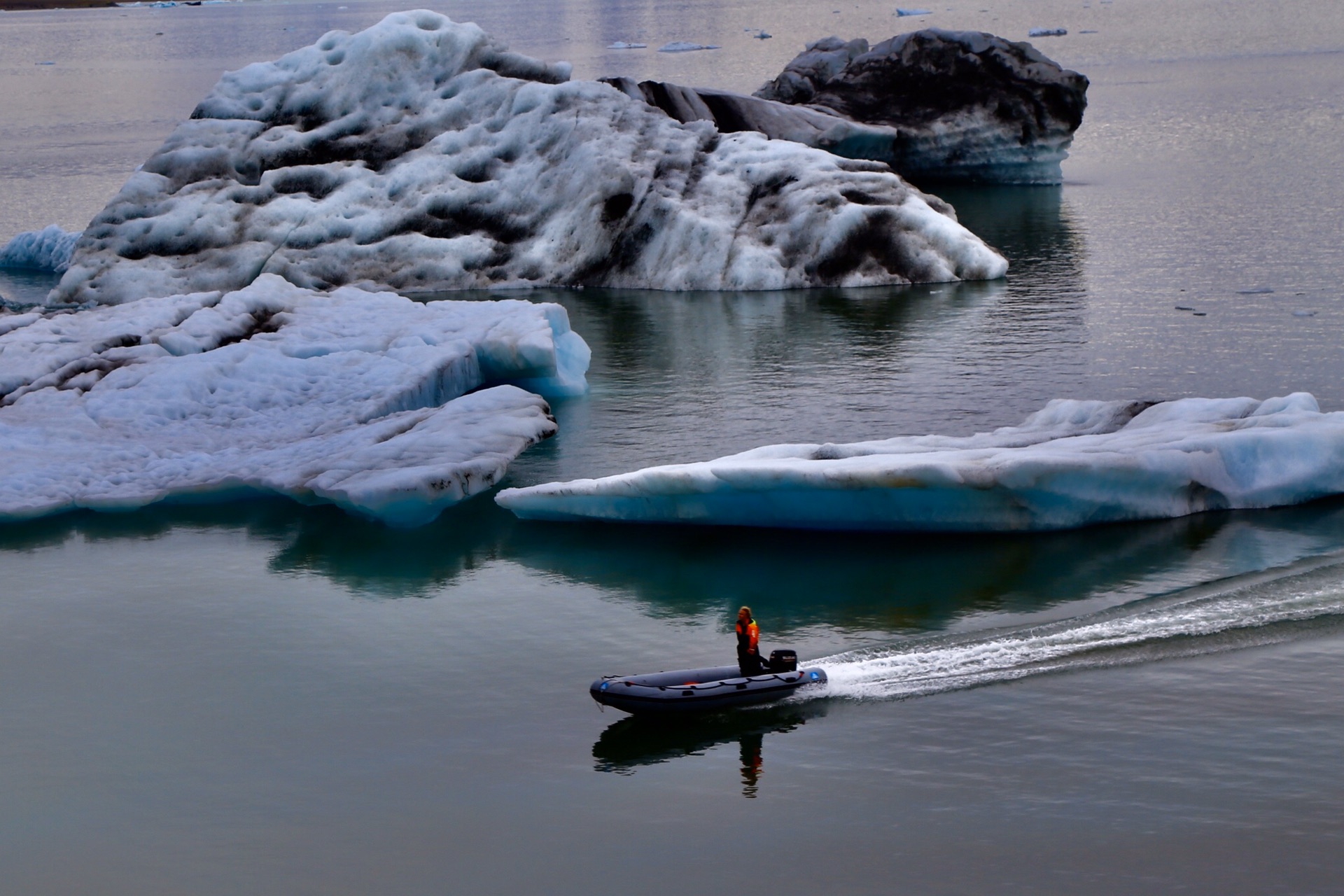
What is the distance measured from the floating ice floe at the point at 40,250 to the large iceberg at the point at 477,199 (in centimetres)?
352

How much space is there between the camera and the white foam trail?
46.6 feet

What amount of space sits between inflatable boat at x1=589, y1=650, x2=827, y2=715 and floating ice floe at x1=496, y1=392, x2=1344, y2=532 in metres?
4.24

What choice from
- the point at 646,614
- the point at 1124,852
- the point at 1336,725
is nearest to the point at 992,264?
the point at 646,614

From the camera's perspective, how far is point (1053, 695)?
13.7m

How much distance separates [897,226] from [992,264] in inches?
94.2

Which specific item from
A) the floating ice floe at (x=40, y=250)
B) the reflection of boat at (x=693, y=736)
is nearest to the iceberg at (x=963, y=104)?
the floating ice floe at (x=40, y=250)

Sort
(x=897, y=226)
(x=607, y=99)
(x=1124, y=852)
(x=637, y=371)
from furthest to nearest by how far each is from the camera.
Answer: (x=607, y=99) → (x=897, y=226) → (x=637, y=371) → (x=1124, y=852)

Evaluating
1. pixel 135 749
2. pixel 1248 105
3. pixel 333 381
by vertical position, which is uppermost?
pixel 1248 105

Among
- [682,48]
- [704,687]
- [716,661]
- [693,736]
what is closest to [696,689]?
[704,687]

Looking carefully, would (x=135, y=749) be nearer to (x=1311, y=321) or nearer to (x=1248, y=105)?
(x=1311, y=321)

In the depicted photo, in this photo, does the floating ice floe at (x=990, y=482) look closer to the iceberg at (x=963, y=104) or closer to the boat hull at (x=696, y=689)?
the boat hull at (x=696, y=689)

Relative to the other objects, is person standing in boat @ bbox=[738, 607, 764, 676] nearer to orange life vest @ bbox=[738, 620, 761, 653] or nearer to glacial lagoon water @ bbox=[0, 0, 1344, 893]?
orange life vest @ bbox=[738, 620, 761, 653]

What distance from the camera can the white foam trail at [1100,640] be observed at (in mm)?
14203

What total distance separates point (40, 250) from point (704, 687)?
31485mm
